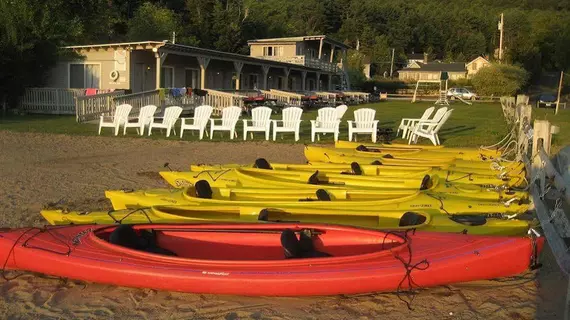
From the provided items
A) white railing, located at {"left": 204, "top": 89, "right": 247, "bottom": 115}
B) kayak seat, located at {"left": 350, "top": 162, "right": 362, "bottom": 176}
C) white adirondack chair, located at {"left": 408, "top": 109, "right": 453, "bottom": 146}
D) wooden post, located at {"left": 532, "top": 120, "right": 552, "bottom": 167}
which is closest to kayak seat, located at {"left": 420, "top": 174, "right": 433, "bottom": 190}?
kayak seat, located at {"left": 350, "top": 162, "right": 362, "bottom": 176}

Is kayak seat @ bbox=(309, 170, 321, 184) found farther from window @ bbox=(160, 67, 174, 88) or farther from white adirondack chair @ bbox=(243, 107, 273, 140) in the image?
window @ bbox=(160, 67, 174, 88)

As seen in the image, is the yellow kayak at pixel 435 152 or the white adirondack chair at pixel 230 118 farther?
the white adirondack chair at pixel 230 118

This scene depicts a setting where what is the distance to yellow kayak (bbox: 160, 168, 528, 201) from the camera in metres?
6.54

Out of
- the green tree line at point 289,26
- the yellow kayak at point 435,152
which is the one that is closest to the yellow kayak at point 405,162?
the yellow kayak at point 435,152

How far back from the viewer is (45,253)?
15.3 ft

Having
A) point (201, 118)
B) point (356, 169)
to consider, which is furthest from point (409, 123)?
point (356, 169)

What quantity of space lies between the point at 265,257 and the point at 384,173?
3.80 meters

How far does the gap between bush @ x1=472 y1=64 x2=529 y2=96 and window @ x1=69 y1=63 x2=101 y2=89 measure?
32.6 meters

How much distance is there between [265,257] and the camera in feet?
15.8

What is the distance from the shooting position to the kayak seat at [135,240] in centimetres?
466

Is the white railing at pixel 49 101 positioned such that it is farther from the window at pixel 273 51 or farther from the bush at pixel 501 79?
the bush at pixel 501 79

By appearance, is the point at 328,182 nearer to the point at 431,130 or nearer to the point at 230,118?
the point at 431,130

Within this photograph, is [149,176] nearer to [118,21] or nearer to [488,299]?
[488,299]

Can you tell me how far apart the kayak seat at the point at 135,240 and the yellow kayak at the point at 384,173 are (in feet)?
8.40
